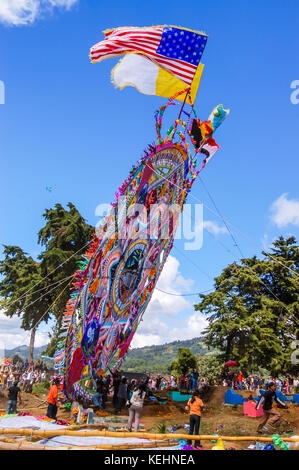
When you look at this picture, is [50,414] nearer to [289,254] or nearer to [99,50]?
[99,50]

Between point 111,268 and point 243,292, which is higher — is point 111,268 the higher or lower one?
the lower one

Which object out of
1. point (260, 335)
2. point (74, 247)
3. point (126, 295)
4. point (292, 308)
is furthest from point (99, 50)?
point (292, 308)

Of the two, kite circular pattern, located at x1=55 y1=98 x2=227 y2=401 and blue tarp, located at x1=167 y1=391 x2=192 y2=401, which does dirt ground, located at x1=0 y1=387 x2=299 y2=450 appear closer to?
blue tarp, located at x1=167 y1=391 x2=192 y2=401

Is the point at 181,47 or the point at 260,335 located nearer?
the point at 181,47

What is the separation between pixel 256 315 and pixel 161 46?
26.5 metres

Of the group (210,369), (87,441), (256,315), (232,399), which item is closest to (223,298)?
(256,315)

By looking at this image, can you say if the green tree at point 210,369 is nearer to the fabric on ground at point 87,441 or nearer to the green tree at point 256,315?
the green tree at point 256,315

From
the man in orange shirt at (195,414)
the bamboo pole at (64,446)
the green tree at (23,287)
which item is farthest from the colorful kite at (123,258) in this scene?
the green tree at (23,287)

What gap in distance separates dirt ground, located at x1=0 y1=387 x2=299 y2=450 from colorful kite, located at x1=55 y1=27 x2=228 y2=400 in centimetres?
239

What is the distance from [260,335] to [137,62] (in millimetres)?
25907

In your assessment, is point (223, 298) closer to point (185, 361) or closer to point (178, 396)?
point (185, 361)

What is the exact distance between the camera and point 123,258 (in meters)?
13.9

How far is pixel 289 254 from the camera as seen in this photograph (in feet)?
124
